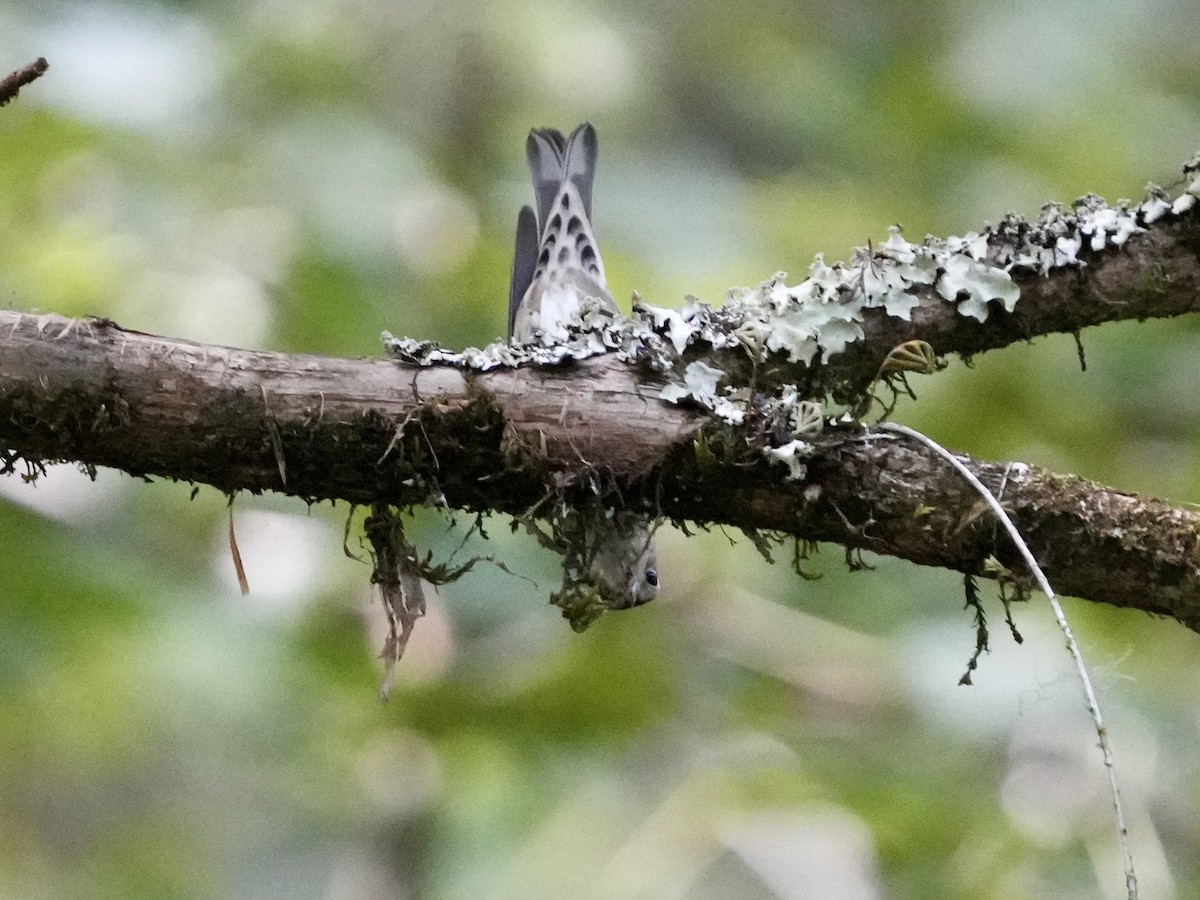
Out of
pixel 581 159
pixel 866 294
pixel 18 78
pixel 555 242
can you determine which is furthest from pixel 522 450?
pixel 581 159

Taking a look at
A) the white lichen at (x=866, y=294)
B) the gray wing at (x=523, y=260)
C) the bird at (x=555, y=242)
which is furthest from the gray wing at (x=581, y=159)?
the white lichen at (x=866, y=294)

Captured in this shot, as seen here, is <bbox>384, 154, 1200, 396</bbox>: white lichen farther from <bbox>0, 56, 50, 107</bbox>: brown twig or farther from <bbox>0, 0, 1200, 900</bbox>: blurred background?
<bbox>0, 0, 1200, 900</bbox>: blurred background

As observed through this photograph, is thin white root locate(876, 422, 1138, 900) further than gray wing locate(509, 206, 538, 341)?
No

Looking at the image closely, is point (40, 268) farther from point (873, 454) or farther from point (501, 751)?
point (873, 454)

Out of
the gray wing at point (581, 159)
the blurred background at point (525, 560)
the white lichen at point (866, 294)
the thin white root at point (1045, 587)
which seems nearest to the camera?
the thin white root at point (1045, 587)

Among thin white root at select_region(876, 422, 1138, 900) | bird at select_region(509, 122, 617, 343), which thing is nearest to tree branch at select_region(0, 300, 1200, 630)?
thin white root at select_region(876, 422, 1138, 900)

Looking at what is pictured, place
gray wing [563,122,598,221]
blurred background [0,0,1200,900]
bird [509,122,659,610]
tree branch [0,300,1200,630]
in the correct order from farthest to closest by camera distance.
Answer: gray wing [563,122,598,221] < bird [509,122,659,610] < blurred background [0,0,1200,900] < tree branch [0,300,1200,630]

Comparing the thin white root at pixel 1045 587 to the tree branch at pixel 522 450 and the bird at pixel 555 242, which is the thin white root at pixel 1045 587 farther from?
the bird at pixel 555 242
